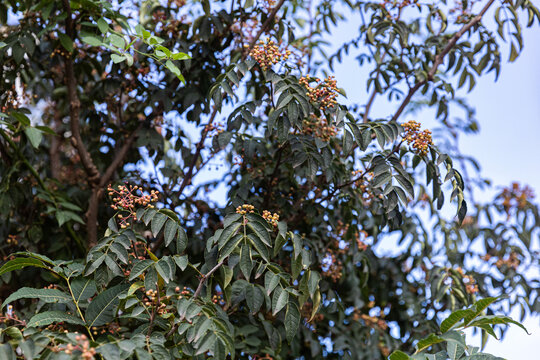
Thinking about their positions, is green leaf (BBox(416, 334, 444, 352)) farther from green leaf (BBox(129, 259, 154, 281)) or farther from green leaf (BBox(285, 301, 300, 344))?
green leaf (BBox(129, 259, 154, 281))

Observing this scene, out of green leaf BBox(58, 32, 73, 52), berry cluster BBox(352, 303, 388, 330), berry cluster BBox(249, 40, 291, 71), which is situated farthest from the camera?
berry cluster BBox(352, 303, 388, 330)

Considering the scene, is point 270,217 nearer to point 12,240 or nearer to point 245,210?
point 245,210

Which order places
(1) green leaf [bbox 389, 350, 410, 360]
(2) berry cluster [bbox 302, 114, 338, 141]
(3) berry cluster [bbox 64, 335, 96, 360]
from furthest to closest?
(2) berry cluster [bbox 302, 114, 338, 141], (1) green leaf [bbox 389, 350, 410, 360], (3) berry cluster [bbox 64, 335, 96, 360]

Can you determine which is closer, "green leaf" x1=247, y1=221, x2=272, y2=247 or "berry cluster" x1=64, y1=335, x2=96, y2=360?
"berry cluster" x1=64, y1=335, x2=96, y2=360

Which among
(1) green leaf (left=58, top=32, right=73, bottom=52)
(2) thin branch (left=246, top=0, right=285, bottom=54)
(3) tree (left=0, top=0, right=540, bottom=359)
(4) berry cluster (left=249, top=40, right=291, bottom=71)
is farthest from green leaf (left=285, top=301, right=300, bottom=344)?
(1) green leaf (left=58, top=32, right=73, bottom=52)

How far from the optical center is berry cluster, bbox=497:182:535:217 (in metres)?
3.86

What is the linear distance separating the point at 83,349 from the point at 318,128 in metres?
1.37

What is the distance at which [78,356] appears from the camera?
1507 mm

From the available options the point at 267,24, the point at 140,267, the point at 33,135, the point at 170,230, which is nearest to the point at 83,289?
the point at 140,267

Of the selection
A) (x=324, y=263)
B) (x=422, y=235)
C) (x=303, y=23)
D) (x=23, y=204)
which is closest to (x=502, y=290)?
(x=422, y=235)

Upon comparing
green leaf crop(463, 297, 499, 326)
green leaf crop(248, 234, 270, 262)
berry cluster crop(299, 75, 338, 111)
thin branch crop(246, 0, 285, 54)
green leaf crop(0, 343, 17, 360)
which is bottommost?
green leaf crop(0, 343, 17, 360)

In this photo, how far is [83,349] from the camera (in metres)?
1.48

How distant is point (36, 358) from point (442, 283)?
200 cm

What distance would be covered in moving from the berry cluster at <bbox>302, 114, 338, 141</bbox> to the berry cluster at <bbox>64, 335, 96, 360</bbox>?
Result: 129cm
